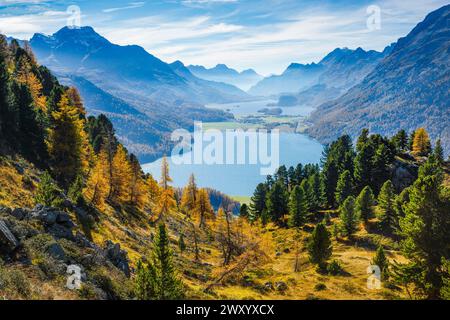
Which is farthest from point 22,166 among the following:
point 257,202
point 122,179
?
point 257,202

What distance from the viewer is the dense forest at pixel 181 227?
21.9m

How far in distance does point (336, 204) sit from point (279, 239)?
30.6m

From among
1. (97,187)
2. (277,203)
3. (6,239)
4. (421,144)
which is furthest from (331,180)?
(6,239)

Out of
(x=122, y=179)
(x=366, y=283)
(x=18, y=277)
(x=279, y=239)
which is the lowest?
Result: (x=279, y=239)

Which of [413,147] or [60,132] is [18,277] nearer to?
[60,132]

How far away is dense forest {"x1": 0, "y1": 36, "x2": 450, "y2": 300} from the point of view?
21906 mm

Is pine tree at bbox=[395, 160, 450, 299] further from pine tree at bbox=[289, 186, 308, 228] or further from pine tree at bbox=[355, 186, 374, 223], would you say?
pine tree at bbox=[289, 186, 308, 228]

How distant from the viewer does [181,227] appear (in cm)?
8075

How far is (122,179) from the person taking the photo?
66.0 meters

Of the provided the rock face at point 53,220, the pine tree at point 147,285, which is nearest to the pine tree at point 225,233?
the rock face at point 53,220

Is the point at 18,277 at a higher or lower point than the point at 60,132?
lower

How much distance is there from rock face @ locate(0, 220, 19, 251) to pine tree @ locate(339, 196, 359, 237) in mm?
59191

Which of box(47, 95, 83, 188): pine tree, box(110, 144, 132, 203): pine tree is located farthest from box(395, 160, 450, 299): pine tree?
box(110, 144, 132, 203): pine tree
